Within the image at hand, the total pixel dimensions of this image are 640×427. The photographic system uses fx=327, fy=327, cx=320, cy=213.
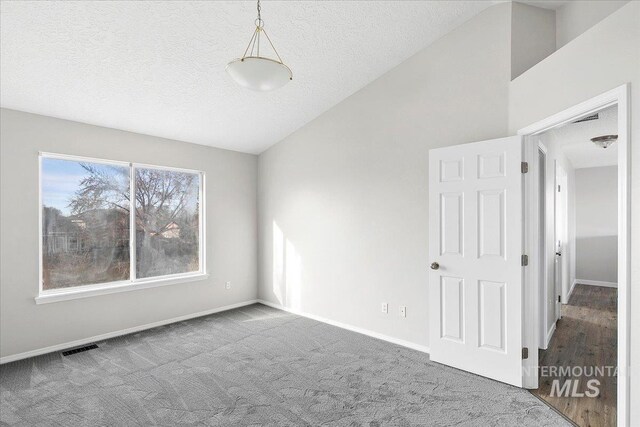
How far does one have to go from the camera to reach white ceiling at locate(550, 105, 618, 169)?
382cm

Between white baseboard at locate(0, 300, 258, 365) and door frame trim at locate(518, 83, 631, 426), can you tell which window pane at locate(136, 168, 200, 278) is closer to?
white baseboard at locate(0, 300, 258, 365)

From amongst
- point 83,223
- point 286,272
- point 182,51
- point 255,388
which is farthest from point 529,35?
point 83,223

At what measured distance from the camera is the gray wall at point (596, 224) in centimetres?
667

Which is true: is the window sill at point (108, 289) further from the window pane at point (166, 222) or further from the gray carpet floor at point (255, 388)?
the gray carpet floor at point (255, 388)

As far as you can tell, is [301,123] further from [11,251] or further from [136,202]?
[11,251]

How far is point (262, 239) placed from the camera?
5605 mm

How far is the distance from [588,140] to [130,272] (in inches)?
262

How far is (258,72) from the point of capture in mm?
1981

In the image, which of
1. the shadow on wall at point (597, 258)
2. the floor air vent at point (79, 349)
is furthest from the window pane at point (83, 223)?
the shadow on wall at point (597, 258)

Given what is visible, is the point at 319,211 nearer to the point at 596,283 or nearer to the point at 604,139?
the point at 604,139

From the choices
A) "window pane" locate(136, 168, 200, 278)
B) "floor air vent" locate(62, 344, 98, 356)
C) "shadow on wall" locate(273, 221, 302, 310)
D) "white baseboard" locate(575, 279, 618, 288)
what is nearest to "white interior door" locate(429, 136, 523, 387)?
"shadow on wall" locate(273, 221, 302, 310)

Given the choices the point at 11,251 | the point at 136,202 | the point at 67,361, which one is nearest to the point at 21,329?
the point at 67,361

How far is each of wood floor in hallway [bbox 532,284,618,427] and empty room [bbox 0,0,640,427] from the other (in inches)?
1.2

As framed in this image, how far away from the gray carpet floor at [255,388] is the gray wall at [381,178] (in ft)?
2.27
